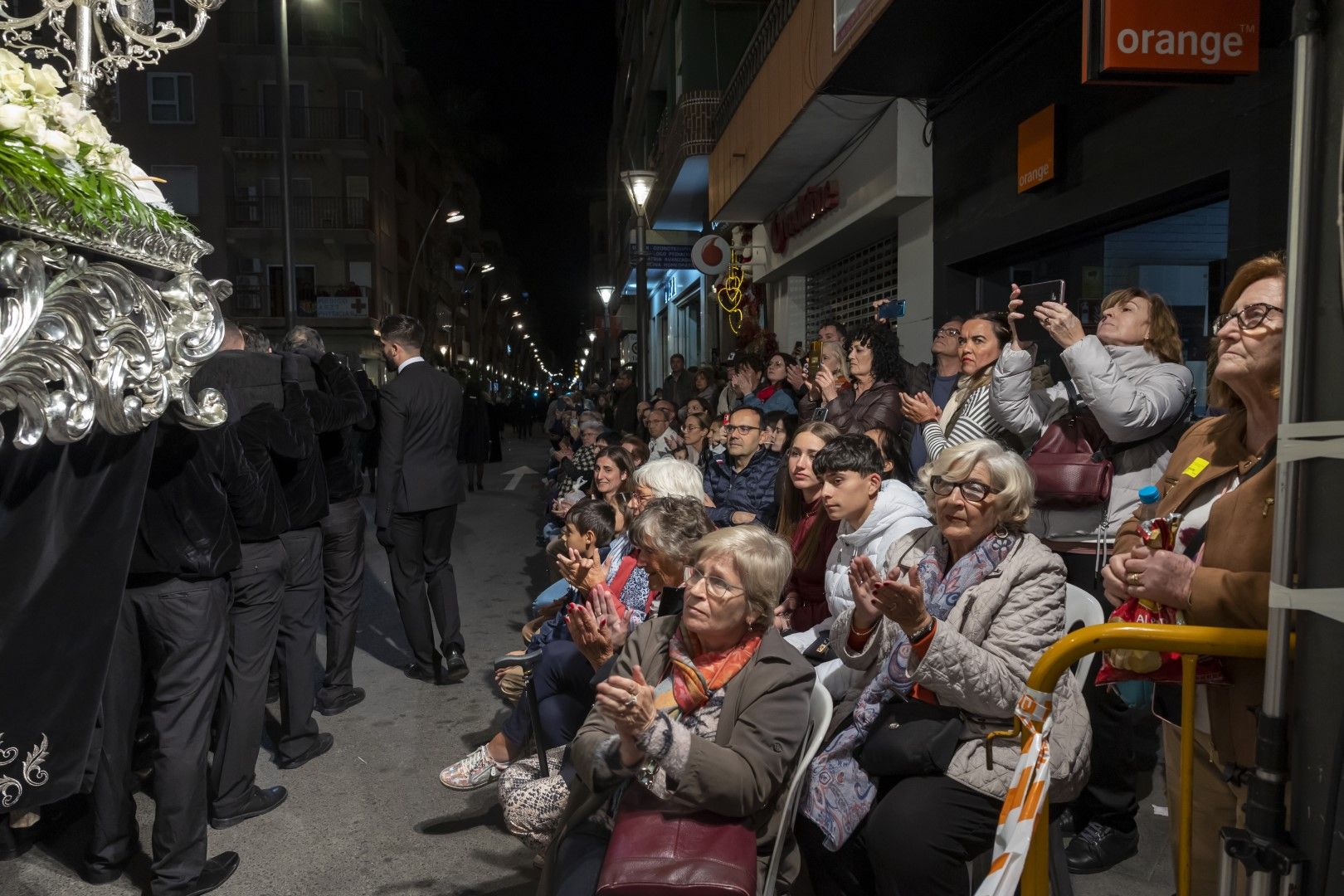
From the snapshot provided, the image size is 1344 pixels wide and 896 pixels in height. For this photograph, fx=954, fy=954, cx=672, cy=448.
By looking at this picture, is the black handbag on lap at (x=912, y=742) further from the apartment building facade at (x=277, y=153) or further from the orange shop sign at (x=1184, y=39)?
the apartment building facade at (x=277, y=153)

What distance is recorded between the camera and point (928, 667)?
2732mm

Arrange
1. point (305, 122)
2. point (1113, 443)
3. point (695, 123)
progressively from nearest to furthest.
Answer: point (1113, 443)
point (695, 123)
point (305, 122)

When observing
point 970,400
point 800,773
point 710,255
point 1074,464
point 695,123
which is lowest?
point 800,773

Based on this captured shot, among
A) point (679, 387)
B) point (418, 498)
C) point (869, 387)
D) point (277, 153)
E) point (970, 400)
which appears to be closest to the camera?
point (970, 400)

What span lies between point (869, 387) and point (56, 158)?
4.71m

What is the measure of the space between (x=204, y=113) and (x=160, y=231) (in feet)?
113

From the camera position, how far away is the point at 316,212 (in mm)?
35500

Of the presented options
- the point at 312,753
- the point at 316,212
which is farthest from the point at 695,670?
the point at 316,212

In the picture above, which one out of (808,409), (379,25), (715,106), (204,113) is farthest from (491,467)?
(379,25)

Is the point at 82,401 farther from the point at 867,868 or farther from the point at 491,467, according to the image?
the point at 491,467

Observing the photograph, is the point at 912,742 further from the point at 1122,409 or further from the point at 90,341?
the point at 90,341

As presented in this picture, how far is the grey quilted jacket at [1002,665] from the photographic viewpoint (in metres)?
2.75

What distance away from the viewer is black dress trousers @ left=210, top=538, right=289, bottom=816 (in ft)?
14.0

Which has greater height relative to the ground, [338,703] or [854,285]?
[854,285]
